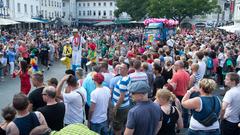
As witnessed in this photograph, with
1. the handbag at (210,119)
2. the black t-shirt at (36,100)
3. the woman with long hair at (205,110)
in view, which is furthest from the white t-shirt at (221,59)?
the black t-shirt at (36,100)

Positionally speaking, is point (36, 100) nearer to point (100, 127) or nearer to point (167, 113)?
point (100, 127)

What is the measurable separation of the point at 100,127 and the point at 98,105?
1.63ft

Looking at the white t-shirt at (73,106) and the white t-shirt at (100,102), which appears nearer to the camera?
the white t-shirt at (73,106)

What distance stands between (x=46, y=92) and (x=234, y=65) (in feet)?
29.0

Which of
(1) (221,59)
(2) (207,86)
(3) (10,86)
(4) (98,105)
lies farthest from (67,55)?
(2) (207,86)

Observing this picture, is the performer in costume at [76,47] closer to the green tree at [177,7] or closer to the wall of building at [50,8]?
the green tree at [177,7]

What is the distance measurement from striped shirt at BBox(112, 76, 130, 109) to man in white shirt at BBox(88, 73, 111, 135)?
43 cm

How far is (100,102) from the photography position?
5.79 meters

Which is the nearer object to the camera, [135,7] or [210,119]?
[210,119]

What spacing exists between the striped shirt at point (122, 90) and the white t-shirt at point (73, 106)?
102 centimetres

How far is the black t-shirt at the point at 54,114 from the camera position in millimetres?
4594

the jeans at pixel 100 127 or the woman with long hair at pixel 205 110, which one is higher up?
the woman with long hair at pixel 205 110

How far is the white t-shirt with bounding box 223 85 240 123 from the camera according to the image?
545cm

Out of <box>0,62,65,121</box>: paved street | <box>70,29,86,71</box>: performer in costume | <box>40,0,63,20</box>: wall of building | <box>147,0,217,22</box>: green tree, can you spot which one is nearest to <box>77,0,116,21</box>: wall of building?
<box>40,0,63,20</box>: wall of building
